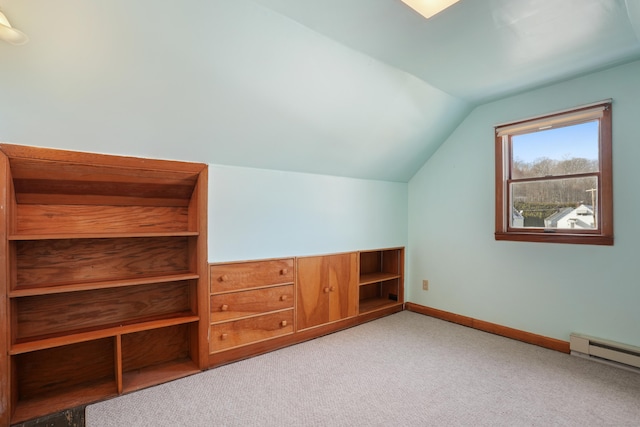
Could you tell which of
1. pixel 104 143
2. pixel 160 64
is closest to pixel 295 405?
pixel 104 143

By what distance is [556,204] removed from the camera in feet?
9.08

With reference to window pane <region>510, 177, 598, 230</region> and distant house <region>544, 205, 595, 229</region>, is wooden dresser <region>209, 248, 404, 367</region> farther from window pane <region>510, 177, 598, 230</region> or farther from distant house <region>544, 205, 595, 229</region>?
distant house <region>544, 205, 595, 229</region>

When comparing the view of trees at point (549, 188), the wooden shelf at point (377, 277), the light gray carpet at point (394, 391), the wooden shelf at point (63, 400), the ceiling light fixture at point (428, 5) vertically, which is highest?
the ceiling light fixture at point (428, 5)

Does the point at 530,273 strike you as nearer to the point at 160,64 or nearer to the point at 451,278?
the point at 451,278

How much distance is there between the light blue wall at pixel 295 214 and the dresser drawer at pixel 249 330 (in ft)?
1.71

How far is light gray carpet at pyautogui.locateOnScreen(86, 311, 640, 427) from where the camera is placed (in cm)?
176

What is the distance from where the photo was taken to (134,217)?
2.28 m

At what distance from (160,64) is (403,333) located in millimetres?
2967

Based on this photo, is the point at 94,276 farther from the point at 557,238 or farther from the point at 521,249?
the point at 557,238

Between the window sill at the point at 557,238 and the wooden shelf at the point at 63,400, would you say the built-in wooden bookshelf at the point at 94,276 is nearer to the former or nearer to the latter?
the wooden shelf at the point at 63,400

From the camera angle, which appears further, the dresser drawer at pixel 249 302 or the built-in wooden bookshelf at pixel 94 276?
the dresser drawer at pixel 249 302

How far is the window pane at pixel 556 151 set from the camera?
2582 millimetres

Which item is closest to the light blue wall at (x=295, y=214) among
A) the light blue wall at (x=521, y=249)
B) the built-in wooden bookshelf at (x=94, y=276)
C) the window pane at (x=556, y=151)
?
the built-in wooden bookshelf at (x=94, y=276)

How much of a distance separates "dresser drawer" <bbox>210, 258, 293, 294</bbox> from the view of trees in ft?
7.61
